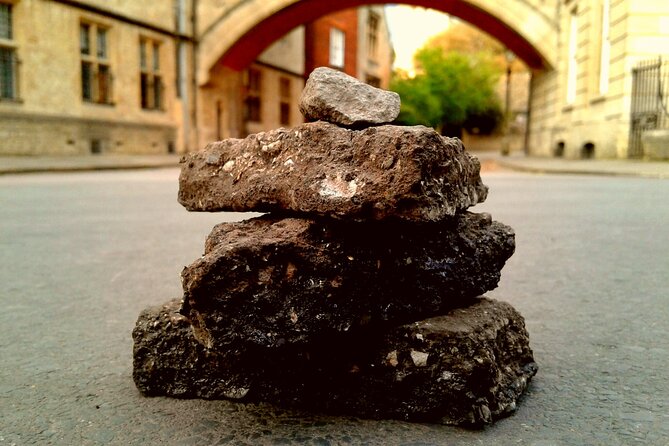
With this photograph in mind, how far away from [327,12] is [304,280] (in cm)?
2389

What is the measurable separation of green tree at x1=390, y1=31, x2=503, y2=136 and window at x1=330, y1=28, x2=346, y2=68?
3481mm

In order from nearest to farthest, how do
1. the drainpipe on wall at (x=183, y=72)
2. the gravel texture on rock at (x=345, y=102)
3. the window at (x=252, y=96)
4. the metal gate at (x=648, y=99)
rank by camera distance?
1. the gravel texture on rock at (x=345, y=102)
2. the metal gate at (x=648, y=99)
3. the drainpipe on wall at (x=183, y=72)
4. the window at (x=252, y=96)

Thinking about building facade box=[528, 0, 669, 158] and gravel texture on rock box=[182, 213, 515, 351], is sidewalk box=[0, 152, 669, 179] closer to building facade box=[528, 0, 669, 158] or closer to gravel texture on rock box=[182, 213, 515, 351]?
building facade box=[528, 0, 669, 158]

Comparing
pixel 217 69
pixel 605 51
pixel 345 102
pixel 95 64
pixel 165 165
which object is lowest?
pixel 165 165

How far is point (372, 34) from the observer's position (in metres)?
40.3

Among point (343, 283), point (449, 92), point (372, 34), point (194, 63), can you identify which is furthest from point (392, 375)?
point (372, 34)

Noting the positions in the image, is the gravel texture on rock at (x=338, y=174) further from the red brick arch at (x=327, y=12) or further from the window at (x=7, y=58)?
the red brick arch at (x=327, y=12)

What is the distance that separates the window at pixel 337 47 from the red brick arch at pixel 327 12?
9.59 meters

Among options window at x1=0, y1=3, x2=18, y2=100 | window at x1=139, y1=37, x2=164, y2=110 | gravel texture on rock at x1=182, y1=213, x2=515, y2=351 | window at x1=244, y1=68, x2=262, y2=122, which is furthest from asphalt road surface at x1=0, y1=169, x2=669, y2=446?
window at x1=244, y1=68, x2=262, y2=122

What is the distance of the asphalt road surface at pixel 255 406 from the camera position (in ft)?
5.46

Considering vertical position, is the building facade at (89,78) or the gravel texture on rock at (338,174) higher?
the building facade at (89,78)

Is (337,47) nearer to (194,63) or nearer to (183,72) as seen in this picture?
(194,63)

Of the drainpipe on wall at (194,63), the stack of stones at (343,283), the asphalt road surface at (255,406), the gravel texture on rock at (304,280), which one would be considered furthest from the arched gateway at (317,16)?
the gravel texture on rock at (304,280)

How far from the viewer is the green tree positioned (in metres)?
35.3
